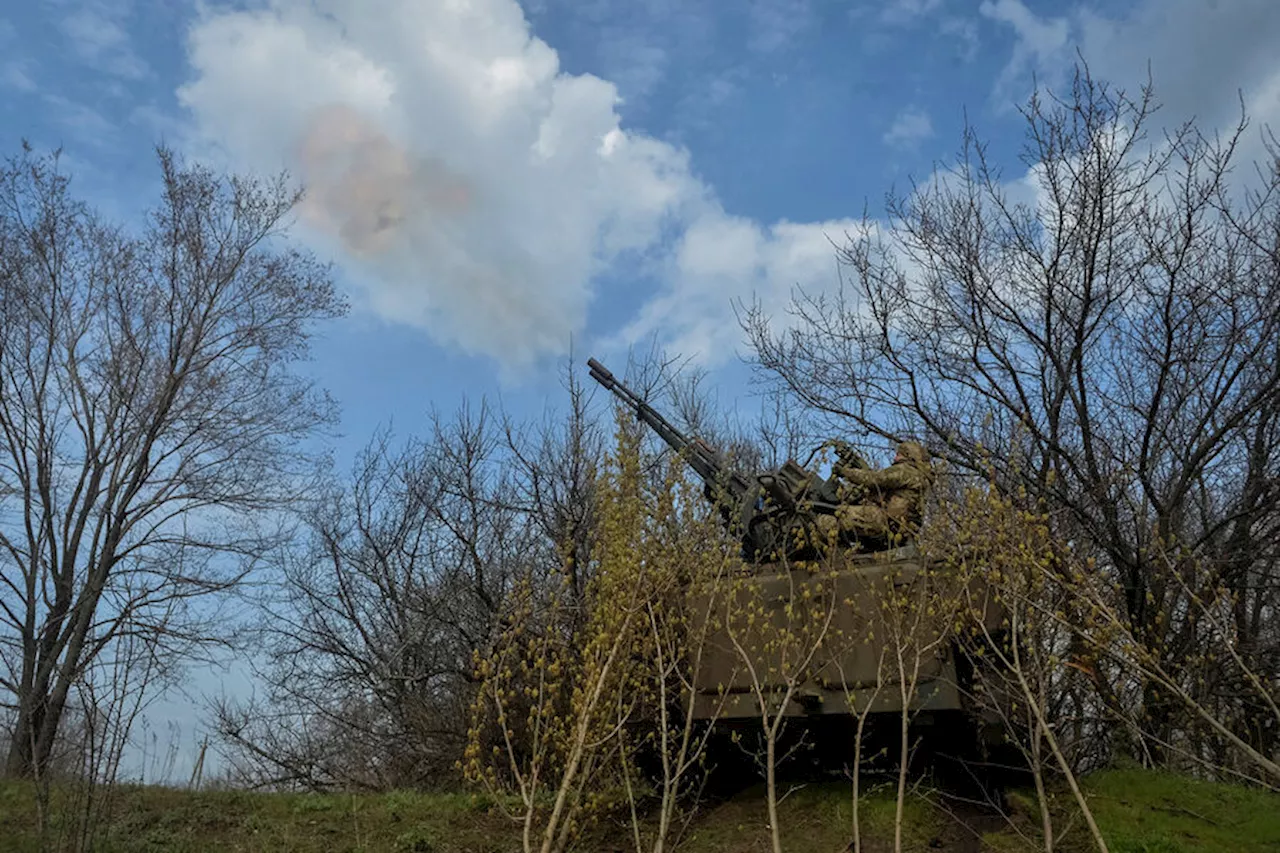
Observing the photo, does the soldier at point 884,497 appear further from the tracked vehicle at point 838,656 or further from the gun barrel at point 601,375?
the gun barrel at point 601,375

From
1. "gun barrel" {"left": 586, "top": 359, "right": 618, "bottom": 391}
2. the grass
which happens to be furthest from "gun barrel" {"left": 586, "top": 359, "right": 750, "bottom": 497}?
the grass

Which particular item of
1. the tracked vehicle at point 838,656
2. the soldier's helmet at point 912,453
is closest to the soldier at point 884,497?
the soldier's helmet at point 912,453

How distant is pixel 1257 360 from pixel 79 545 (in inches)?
588

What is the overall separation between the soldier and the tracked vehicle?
0.17 meters

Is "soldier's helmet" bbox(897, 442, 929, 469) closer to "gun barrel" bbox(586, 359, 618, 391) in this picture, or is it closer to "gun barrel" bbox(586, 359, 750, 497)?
"gun barrel" bbox(586, 359, 750, 497)

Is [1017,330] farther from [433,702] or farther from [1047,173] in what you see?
[433,702]

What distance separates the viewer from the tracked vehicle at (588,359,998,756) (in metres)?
8.02

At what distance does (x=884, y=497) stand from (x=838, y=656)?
1854mm

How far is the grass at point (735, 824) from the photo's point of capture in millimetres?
8242

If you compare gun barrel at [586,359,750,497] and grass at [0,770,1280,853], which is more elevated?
gun barrel at [586,359,750,497]

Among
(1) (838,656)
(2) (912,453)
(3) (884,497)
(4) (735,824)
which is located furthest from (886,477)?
(4) (735,824)

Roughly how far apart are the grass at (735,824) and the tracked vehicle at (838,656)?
2.31ft

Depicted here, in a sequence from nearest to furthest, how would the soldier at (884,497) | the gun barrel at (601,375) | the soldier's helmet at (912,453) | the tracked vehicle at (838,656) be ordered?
the tracked vehicle at (838,656) < the soldier at (884,497) < the soldier's helmet at (912,453) < the gun barrel at (601,375)

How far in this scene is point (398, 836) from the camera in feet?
29.1
